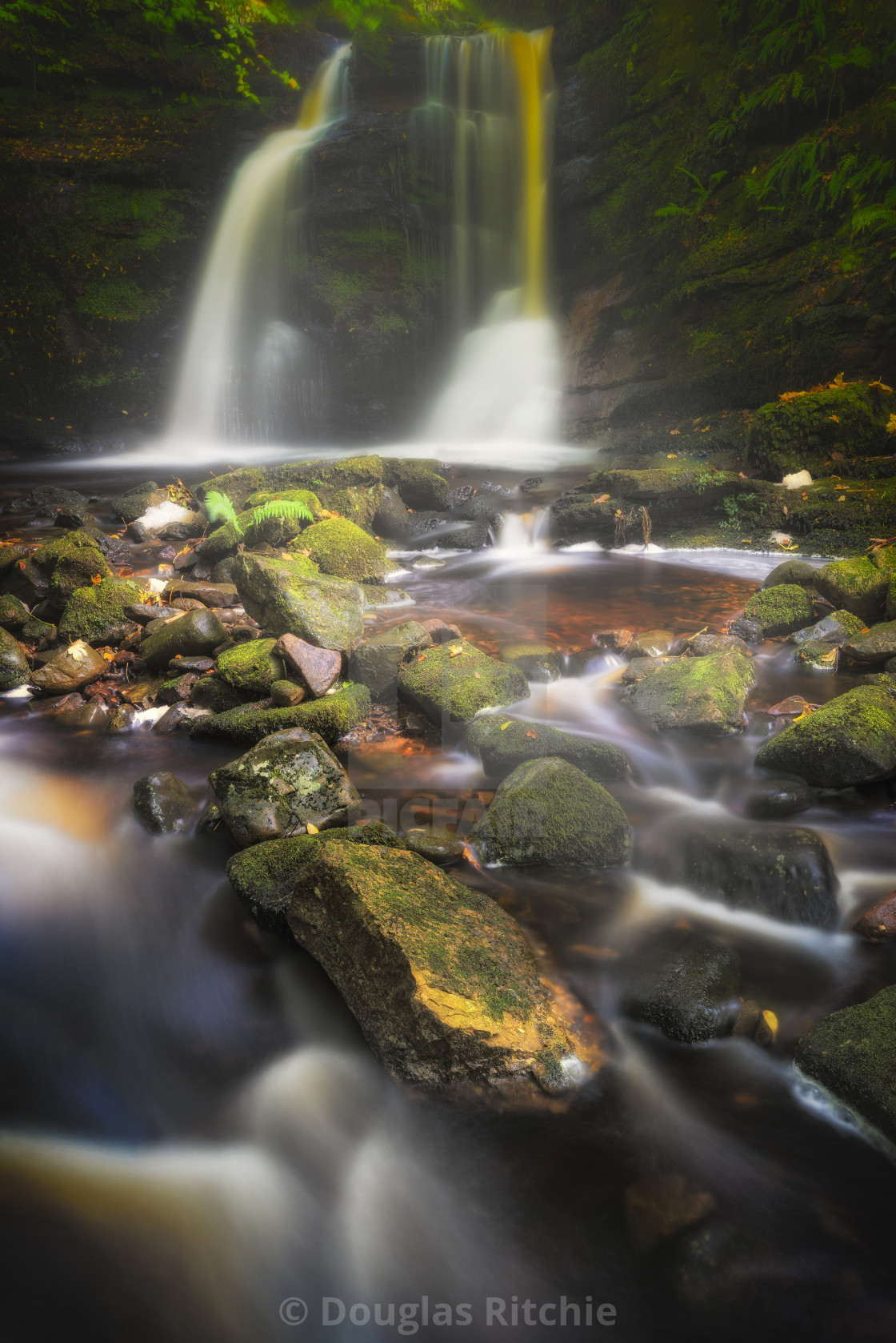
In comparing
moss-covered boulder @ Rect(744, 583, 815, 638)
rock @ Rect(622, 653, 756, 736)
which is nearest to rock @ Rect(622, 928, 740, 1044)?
rock @ Rect(622, 653, 756, 736)

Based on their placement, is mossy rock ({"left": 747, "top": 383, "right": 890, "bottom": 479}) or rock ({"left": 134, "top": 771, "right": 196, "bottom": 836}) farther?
mossy rock ({"left": 747, "top": 383, "right": 890, "bottom": 479})

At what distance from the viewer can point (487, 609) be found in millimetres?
6898

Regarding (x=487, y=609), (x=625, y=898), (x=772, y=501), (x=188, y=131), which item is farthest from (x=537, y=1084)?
(x=188, y=131)

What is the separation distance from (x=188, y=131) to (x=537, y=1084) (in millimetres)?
23629

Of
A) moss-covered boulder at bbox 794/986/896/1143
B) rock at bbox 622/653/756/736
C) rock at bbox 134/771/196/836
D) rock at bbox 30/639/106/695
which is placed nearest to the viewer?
moss-covered boulder at bbox 794/986/896/1143

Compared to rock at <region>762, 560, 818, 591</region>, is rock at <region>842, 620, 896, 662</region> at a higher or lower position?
lower

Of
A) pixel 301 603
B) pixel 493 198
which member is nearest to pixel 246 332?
pixel 493 198

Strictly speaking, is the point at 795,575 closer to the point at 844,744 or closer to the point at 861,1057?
the point at 844,744

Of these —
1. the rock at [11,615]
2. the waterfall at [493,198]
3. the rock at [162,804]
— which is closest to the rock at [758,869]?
the rock at [162,804]

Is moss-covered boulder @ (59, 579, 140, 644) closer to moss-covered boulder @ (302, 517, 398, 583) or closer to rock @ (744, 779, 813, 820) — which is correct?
moss-covered boulder @ (302, 517, 398, 583)

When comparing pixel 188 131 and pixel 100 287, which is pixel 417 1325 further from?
pixel 188 131

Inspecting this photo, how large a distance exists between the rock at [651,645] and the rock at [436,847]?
272 cm

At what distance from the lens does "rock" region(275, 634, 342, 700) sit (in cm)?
451

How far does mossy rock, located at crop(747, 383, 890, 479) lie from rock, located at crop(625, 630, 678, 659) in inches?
215
